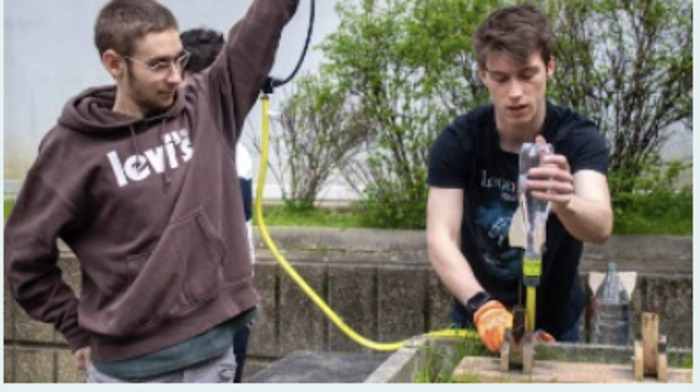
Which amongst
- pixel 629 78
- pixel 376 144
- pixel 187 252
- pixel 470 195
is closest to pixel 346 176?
pixel 376 144

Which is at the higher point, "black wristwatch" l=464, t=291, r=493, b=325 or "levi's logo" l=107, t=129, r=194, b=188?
"levi's logo" l=107, t=129, r=194, b=188

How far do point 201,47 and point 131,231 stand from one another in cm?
127

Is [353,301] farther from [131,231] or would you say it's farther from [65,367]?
[131,231]

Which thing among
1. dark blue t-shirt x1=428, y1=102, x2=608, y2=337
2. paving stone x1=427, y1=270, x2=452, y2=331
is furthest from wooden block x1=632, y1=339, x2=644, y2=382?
paving stone x1=427, y1=270, x2=452, y2=331

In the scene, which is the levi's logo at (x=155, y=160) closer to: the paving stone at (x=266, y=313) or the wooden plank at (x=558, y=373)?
the wooden plank at (x=558, y=373)

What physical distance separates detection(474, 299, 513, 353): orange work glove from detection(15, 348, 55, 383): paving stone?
3085 millimetres

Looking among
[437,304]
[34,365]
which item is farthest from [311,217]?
[34,365]

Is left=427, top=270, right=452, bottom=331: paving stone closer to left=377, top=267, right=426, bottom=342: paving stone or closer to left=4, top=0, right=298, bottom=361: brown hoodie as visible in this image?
left=377, top=267, right=426, bottom=342: paving stone

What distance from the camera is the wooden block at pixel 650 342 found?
2408 mm

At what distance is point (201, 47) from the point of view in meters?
3.79

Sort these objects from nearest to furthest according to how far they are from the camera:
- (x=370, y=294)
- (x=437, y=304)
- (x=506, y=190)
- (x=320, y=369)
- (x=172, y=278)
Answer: (x=172, y=278) → (x=506, y=190) → (x=320, y=369) → (x=437, y=304) → (x=370, y=294)

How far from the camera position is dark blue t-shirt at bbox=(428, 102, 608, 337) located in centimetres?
289

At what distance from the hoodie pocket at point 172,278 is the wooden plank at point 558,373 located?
2.04 ft

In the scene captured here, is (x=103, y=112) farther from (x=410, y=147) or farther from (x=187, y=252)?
(x=410, y=147)
